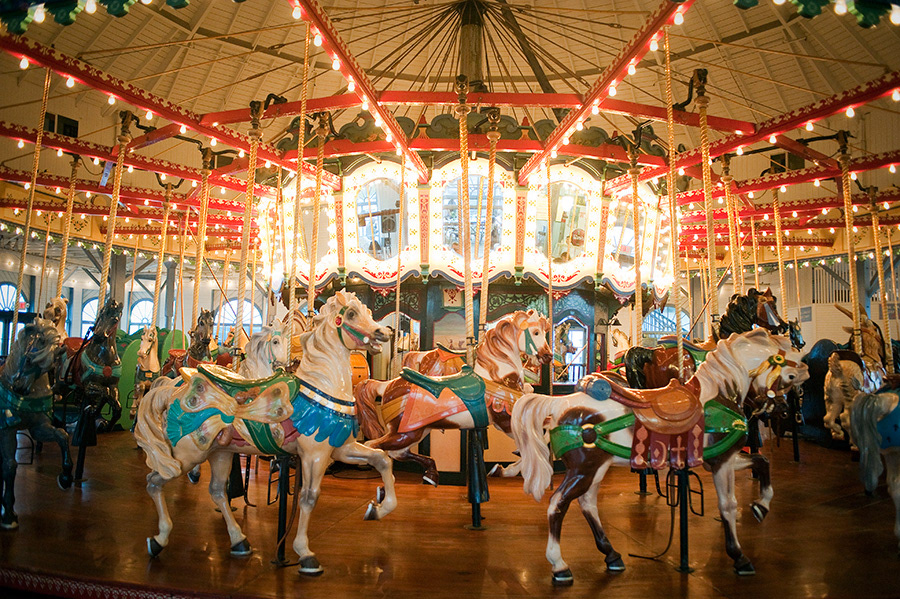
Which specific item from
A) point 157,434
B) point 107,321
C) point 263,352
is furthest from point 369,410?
point 107,321

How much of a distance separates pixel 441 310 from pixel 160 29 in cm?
732

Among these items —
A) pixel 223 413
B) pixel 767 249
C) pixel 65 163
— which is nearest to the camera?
pixel 223 413

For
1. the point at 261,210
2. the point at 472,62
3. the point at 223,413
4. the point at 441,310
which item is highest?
the point at 472,62

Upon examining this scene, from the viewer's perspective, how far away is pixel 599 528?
12.2ft

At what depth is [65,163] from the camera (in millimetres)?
13594

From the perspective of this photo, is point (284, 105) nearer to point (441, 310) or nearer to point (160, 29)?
point (441, 310)

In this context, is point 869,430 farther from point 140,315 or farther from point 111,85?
point 140,315

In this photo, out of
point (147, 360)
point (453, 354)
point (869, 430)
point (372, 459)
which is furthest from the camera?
point (147, 360)

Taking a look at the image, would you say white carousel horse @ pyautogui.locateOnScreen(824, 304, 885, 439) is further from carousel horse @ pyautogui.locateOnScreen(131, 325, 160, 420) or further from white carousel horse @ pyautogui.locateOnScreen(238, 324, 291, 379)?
carousel horse @ pyautogui.locateOnScreen(131, 325, 160, 420)

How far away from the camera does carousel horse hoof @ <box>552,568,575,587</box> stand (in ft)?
11.3

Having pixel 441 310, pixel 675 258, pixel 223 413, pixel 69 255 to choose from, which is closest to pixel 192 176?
pixel 441 310

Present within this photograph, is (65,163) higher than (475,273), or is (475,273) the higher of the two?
(65,163)

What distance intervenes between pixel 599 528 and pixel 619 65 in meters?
3.89

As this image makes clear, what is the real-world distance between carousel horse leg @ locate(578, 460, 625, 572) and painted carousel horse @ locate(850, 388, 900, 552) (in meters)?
1.87
